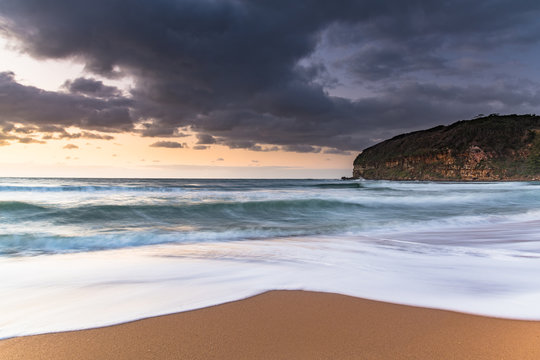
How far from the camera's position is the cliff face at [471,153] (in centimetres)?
5772

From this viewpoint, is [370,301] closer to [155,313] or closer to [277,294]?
[277,294]

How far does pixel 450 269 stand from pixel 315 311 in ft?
6.82

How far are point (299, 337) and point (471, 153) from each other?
2883 inches

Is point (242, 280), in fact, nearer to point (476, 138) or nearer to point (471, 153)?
point (471, 153)

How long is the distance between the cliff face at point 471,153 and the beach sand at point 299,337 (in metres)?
66.8

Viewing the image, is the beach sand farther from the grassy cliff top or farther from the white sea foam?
the grassy cliff top

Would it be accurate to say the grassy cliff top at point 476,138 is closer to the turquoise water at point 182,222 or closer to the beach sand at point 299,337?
the turquoise water at point 182,222

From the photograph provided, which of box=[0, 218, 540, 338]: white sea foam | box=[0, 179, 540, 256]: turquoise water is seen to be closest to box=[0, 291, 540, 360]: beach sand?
box=[0, 218, 540, 338]: white sea foam

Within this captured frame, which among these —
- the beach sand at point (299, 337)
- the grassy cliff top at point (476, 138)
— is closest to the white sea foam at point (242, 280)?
the beach sand at point (299, 337)

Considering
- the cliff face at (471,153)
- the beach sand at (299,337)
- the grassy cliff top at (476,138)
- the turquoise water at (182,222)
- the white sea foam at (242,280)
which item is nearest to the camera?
the beach sand at (299,337)

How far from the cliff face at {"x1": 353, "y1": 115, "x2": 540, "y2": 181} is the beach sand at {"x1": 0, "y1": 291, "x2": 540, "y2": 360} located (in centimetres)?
6679

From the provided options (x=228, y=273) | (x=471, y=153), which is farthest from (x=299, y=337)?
A: (x=471, y=153)

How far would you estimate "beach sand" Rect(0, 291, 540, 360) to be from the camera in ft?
5.28

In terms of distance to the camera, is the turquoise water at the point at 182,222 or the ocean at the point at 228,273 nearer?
the ocean at the point at 228,273
